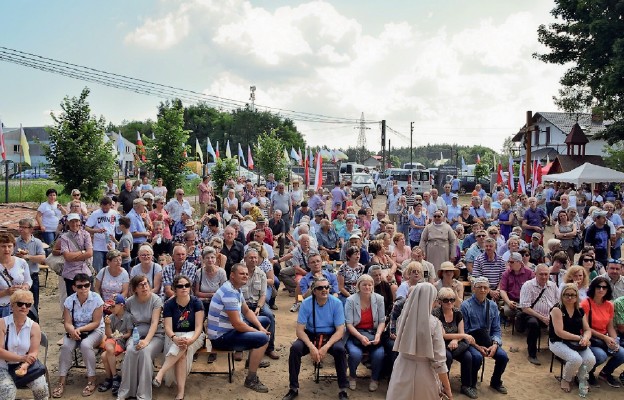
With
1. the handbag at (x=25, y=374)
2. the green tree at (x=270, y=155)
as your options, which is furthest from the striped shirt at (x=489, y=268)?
the green tree at (x=270, y=155)

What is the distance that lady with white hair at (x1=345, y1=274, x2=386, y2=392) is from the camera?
6133mm

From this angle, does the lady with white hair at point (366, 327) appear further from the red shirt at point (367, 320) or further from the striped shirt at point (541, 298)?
the striped shirt at point (541, 298)

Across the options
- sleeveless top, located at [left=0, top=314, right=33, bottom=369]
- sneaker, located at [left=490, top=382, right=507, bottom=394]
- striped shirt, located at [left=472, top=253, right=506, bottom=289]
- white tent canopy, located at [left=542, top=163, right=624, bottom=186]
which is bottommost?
sneaker, located at [left=490, top=382, right=507, bottom=394]

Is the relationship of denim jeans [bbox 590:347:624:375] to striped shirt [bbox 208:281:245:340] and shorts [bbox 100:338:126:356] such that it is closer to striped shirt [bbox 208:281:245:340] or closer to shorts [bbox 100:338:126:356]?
striped shirt [bbox 208:281:245:340]

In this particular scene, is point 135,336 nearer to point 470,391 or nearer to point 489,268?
point 470,391

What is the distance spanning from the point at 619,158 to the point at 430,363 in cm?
3166

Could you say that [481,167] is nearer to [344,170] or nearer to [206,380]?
[344,170]

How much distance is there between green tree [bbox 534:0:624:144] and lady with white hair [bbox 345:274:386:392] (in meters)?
16.9

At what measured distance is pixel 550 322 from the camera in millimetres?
6652

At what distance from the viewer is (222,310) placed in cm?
609

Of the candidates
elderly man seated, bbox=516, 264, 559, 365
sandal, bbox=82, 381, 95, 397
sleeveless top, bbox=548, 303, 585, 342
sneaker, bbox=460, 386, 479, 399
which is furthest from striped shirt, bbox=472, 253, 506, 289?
sandal, bbox=82, 381, 95, 397

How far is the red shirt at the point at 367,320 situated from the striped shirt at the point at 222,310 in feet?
4.68

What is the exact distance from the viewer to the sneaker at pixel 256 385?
5.98 m

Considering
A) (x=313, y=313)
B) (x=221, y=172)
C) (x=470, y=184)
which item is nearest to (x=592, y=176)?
(x=221, y=172)
